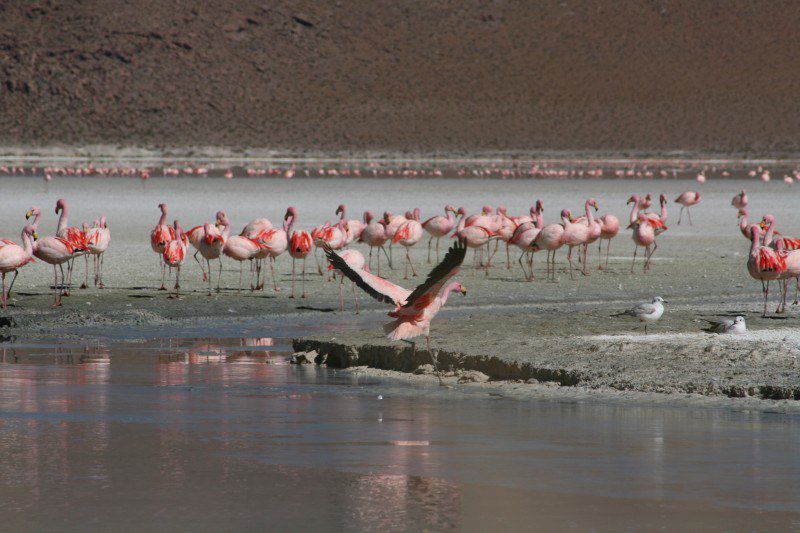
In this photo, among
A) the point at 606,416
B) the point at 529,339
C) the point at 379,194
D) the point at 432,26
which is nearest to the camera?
the point at 606,416

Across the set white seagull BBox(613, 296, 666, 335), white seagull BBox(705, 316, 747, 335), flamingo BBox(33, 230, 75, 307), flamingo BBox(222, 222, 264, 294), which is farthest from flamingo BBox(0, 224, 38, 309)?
white seagull BBox(705, 316, 747, 335)

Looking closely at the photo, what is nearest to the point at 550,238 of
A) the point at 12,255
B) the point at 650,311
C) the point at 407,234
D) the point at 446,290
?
the point at 407,234

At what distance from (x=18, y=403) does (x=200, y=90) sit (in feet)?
259

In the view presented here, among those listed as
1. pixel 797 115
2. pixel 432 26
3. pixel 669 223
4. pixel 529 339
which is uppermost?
pixel 432 26

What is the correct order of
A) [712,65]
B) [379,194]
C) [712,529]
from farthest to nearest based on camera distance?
1. [712,65]
2. [379,194]
3. [712,529]

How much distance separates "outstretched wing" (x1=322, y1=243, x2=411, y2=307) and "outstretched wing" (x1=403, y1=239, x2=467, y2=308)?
0.12 metres

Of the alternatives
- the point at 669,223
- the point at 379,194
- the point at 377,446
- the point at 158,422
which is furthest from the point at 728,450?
the point at 379,194

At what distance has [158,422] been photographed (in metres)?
7.87

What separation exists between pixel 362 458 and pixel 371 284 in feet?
8.75

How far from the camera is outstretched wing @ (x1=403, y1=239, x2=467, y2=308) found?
8.12 m

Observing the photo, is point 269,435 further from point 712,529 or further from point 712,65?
point 712,65

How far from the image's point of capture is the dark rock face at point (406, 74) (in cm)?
8038

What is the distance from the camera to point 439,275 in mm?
8445

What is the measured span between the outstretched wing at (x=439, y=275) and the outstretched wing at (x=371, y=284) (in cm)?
12
